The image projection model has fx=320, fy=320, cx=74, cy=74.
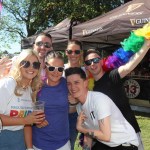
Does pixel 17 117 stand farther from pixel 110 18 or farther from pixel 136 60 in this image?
pixel 110 18

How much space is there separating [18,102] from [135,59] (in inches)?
45.4

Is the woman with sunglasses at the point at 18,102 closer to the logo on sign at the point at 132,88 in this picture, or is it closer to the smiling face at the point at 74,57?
the smiling face at the point at 74,57

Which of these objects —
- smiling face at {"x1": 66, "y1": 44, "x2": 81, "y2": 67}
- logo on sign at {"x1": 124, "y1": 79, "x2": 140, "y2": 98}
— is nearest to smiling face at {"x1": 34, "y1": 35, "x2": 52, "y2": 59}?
smiling face at {"x1": 66, "y1": 44, "x2": 81, "y2": 67}

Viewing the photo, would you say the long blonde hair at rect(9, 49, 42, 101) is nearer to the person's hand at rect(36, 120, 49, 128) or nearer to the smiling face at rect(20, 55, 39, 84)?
the smiling face at rect(20, 55, 39, 84)

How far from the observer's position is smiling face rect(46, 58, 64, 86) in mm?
3035

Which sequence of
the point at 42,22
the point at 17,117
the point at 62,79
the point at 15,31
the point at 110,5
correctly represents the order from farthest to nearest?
the point at 15,31 < the point at 42,22 < the point at 110,5 < the point at 62,79 < the point at 17,117

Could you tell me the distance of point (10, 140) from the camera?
271 centimetres

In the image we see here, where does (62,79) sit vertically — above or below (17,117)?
above

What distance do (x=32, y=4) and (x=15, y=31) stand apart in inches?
275

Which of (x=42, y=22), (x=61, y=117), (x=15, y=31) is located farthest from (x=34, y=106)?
(x=15, y=31)

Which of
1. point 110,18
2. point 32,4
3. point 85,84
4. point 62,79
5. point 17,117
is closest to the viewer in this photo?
point 17,117

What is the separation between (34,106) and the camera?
2742mm

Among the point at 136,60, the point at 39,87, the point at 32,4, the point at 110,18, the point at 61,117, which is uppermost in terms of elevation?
the point at 32,4

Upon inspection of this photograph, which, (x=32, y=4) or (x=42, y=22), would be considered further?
(x=32, y=4)
